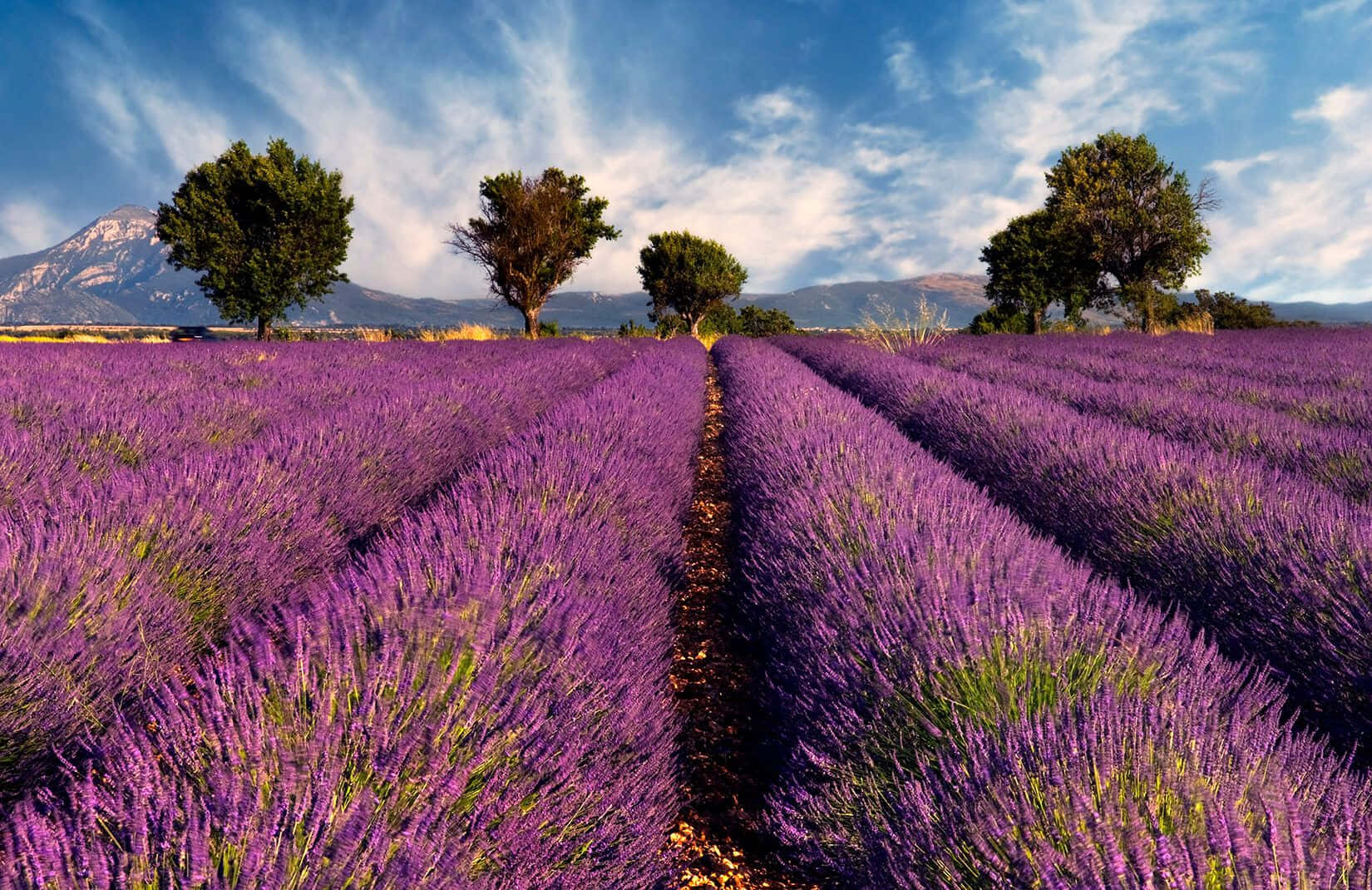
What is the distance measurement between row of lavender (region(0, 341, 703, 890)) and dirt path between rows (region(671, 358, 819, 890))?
0.19 meters

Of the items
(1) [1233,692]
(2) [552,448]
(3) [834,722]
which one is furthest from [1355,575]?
(2) [552,448]

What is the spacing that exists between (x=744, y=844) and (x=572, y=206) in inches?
1111

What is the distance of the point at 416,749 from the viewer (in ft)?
3.24

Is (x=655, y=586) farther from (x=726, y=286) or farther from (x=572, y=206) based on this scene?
(x=726, y=286)

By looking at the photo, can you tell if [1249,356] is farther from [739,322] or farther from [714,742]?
[739,322]

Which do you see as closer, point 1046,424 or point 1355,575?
point 1355,575

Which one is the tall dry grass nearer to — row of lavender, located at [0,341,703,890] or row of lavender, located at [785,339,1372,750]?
row of lavender, located at [785,339,1372,750]

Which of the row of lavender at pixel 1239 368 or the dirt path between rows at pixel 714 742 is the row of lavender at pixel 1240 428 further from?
the dirt path between rows at pixel 714 742

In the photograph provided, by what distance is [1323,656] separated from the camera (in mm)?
1743

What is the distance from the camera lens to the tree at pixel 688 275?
1515 inches

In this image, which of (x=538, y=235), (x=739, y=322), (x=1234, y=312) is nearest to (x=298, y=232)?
(x=538, y=235)

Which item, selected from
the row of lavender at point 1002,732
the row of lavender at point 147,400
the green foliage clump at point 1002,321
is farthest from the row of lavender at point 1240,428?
the green foliage clump at point 1002,321

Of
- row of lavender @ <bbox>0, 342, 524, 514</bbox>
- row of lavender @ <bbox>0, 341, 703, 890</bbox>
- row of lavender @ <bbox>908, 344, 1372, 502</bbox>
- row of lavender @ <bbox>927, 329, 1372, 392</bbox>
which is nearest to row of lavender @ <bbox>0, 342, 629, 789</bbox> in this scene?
row of lavender @ <bbox>0, 341, 703, 890</bbox>

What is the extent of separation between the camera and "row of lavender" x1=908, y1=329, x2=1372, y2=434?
4.80m
